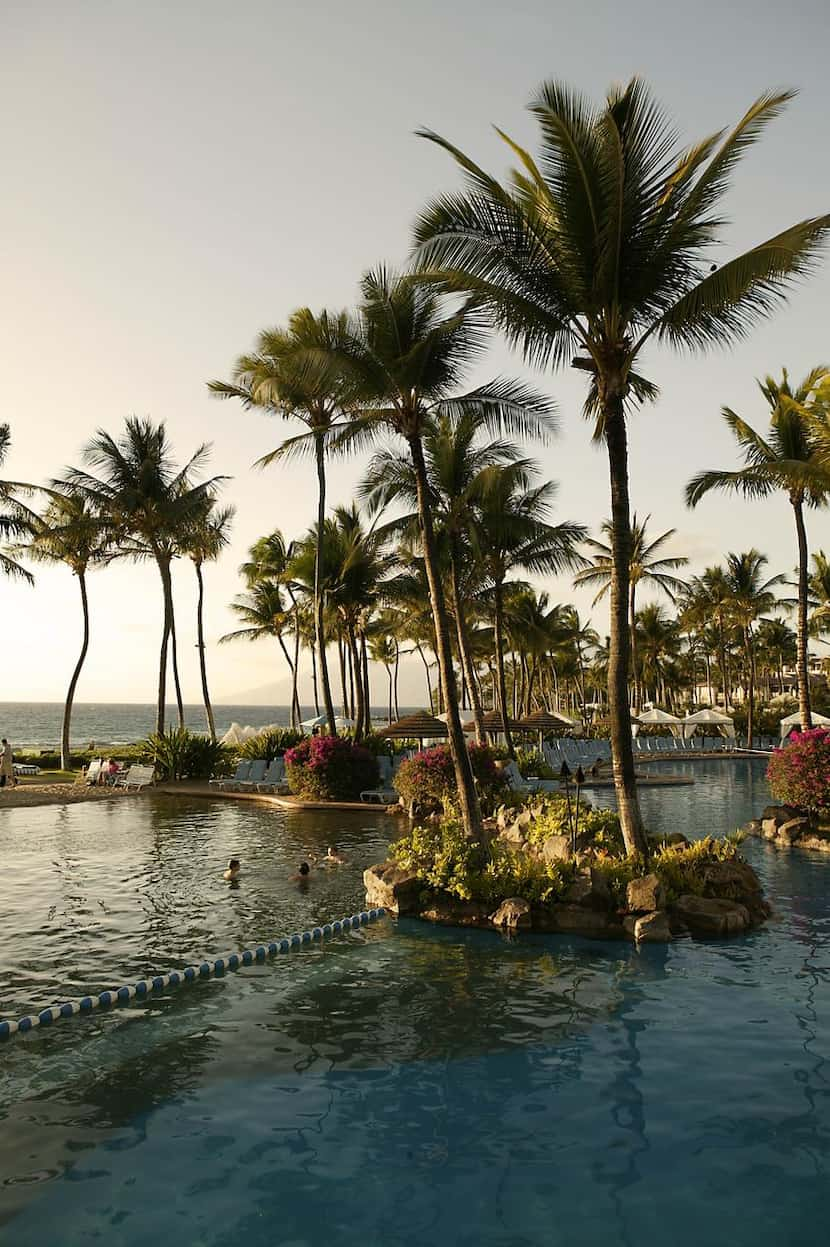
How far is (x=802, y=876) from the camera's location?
46.5 feet

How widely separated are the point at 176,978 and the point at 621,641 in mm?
6963

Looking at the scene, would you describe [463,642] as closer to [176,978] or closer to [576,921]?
[576,921]

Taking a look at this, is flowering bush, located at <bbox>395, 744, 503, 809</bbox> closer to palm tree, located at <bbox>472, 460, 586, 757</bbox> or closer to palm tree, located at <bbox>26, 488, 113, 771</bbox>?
palm tree, located at <bbox>472, 460, 586, 757</bbox>

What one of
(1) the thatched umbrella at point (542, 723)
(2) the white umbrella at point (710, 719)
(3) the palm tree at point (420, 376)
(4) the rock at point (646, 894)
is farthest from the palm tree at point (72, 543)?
(2) the white umbrella at point (710, 719)

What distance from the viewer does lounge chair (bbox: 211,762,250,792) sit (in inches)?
1105

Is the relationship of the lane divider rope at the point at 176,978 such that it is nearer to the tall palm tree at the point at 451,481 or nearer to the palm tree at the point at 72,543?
the tall palm tree at the point at 451,481

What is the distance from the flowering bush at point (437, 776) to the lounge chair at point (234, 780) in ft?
26.6

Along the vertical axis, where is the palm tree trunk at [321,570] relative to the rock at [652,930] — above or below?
above

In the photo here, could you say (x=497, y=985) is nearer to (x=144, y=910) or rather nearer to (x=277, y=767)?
(x=144, y=910)

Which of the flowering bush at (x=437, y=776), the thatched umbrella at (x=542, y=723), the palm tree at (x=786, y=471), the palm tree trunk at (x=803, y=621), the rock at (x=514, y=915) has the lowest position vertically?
the rock at (x=514, y=915)

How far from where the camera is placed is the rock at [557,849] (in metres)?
11.8

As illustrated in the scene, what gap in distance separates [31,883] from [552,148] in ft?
44.4

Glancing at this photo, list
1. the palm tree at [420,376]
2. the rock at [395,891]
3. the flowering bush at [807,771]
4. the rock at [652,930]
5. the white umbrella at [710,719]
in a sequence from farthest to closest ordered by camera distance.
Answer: the white umbrella at [710,719]
the flowering bush at [807,771]
the palm tree at [420,376]
the rock at [395,891]
the rock at [652,930]

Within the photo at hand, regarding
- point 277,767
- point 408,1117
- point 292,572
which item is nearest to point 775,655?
point 292,572
